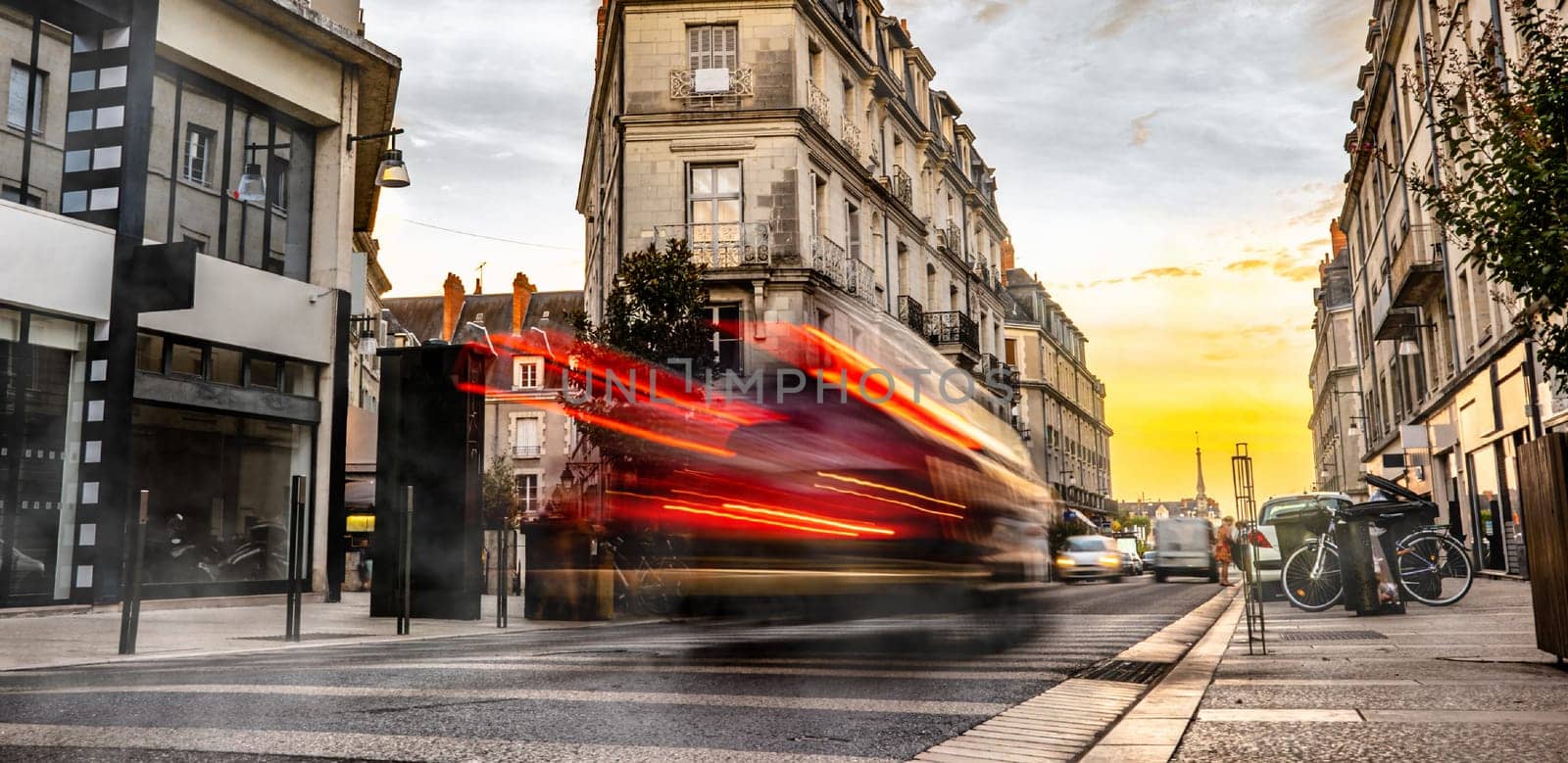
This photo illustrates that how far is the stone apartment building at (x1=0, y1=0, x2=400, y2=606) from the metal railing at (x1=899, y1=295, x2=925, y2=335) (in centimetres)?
1593

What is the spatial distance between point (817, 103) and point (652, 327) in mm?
10802

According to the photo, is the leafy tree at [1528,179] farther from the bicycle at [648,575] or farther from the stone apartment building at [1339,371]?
the stone apartment building at [1339,371]

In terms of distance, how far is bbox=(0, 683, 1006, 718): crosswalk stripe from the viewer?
521cm

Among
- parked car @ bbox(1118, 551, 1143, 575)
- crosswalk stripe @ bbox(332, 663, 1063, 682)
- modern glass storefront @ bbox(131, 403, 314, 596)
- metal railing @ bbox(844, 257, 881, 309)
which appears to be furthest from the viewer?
parked car @ bbox(1118, 551, 1143, 575)

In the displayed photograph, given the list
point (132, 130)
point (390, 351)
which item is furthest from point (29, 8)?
point (390, 351)

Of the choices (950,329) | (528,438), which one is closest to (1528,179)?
(950,329)

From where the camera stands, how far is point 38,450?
9977mm

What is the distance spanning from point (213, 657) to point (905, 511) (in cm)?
531

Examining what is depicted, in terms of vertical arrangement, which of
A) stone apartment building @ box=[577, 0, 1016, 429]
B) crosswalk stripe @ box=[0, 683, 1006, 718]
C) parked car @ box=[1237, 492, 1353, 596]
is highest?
stone apartment building @ box=[577, 0, 1016, 429]

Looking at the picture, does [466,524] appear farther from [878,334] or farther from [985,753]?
[985,753]

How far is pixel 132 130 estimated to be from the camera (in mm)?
12430

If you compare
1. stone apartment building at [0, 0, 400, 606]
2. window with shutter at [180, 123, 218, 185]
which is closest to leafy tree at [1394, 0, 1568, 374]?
stone apartment building at [0, 0, 400, 606]

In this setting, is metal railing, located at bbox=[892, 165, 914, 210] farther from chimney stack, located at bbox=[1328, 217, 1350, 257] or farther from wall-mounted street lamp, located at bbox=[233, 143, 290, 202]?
chimney stack, located at bbox=[1328, 217, 1350, 257]

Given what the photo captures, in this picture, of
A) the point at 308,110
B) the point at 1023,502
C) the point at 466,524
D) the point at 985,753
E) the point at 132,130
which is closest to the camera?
the point at 985,753
